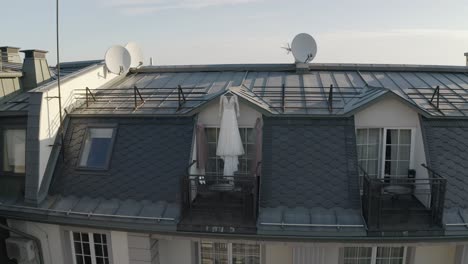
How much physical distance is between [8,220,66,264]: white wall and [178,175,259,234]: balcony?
14.5 feet

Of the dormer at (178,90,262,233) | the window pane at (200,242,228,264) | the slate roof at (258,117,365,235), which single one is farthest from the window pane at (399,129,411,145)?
the window pane at (200,242,228,264)

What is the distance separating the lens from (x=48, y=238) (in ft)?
34.4

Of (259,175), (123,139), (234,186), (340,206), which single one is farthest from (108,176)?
(340,206)

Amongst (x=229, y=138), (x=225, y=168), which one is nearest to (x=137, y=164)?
(x=225, y=168)

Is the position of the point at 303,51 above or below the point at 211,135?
above

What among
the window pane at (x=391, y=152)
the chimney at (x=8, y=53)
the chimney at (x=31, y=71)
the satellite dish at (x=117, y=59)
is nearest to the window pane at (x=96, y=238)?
the chimney at (x=31, y=71)

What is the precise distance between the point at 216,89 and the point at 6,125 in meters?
7.64

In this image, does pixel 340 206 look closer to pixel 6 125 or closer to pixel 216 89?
pixel 216 89

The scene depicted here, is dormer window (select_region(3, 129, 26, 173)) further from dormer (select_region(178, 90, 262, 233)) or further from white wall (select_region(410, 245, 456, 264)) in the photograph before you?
white wall (select_region(410, 245, 456, 264))

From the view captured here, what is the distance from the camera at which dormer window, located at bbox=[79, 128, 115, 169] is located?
10.7 m

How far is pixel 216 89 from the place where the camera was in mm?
13547

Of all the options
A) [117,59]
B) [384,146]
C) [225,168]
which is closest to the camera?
[225,168]

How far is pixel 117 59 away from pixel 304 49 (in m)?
8.76

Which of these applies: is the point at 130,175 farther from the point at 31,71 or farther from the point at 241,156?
the point at 31,71
